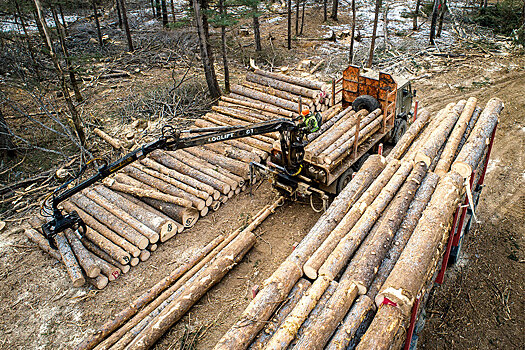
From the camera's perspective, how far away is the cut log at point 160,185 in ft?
34.0

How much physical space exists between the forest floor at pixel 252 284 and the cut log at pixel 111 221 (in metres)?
0.64

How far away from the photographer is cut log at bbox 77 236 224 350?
716cm

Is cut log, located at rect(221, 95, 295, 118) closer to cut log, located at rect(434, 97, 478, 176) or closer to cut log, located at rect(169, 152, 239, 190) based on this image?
cut log, located at rect(169, 152, 239, 190)

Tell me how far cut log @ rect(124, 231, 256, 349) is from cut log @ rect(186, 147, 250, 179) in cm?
256

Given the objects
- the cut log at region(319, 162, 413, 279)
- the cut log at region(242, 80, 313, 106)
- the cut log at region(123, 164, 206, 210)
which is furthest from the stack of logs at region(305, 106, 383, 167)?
the cut log at region(123, 164, 206, 210)

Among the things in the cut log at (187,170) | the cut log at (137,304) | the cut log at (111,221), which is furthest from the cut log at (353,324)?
the cut log at (187,170)

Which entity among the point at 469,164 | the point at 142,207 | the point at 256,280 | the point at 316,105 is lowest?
the point at 256,280

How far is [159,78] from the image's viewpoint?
2027 cm

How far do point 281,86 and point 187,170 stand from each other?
5551mm

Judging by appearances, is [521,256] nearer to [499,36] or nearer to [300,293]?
[300,293]

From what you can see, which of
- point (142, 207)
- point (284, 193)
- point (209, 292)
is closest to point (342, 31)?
point (284, 193)

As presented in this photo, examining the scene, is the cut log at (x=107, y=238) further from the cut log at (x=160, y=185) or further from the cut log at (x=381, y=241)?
the cut log at (x=381, y=241)

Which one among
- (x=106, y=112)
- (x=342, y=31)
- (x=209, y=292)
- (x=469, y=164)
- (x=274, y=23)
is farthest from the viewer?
(x=274, y=23)

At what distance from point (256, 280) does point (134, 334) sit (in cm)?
295
